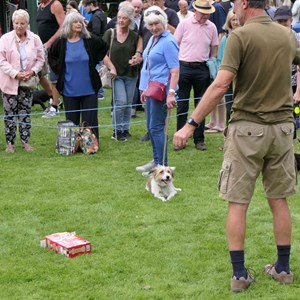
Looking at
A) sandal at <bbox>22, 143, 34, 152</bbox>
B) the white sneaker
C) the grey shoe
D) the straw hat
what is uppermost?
the straw hat

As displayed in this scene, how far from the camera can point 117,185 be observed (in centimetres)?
782

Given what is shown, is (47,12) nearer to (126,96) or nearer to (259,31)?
(126,96)

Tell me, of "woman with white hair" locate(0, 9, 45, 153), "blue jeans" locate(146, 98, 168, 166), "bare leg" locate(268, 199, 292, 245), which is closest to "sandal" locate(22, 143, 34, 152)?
"woman with white hair" locate(0, 9, 45, 153)

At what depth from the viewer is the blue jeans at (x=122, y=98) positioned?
1010 centimetres

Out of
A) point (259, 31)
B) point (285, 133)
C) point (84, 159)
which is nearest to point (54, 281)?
point (285, 133)

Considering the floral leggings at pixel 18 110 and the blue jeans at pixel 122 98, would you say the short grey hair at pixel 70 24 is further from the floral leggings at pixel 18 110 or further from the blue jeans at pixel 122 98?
the blue jeans at pixel 122 98

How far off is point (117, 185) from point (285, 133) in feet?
11.0

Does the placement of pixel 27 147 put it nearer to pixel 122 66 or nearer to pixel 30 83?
pixel 30 83

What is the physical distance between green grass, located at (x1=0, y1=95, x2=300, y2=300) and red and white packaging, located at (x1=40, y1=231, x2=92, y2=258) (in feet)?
0.18

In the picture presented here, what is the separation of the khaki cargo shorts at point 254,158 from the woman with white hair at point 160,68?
3036mm

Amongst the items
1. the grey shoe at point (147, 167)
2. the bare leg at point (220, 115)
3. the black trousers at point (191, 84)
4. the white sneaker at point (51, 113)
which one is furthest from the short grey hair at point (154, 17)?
the white sneaker at point (51, 113)

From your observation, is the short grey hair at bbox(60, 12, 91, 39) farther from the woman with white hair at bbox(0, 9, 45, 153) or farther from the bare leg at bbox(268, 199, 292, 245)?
the bare leg at bbox(268, 199, 292, 245)

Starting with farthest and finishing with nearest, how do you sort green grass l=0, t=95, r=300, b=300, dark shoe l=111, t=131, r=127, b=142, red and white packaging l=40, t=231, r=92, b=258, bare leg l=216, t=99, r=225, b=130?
bare leg l=216, t=99, r=225, b=130
dark shoe l=111, t=131, r=127, b=142
red and white packaging l=40, t=231, r=92, b=258
green grass l=0, t=95, r=300, b=300

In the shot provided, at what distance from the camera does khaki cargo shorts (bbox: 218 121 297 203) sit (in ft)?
15.4
